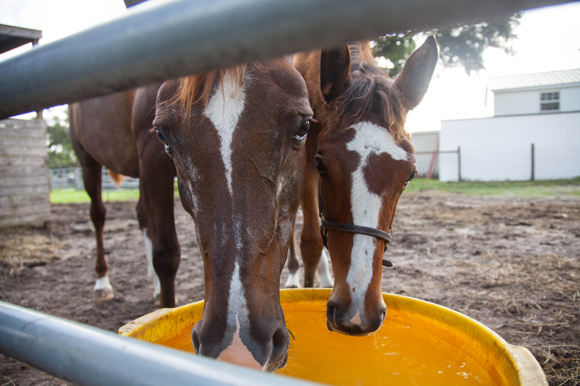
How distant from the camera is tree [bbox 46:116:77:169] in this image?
41.6 metres

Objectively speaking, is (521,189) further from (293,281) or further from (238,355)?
(238,355)

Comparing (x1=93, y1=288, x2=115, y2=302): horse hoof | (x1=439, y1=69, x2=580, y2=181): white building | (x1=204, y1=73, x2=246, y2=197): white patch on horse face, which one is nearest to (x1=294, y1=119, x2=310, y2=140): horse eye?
(x1=204, y1=73, x2=246, y2=197): white patch on horse face

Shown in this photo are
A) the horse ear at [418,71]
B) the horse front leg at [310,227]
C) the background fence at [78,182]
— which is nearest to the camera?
the horse ear at [418,71]

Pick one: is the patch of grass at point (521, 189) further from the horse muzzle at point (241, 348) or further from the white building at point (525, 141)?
the horse muzzle at point (241, 348)

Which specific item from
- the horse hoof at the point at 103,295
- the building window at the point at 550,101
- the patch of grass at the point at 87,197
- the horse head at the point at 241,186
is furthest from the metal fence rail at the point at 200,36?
the building window at the point at 550,101

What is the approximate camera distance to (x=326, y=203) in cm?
204

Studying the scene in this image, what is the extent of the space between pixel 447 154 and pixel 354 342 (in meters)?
20.2

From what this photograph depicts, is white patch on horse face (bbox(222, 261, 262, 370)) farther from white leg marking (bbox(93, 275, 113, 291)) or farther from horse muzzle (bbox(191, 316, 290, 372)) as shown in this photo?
white leg marking (bbox(93, 275, 113, 291))

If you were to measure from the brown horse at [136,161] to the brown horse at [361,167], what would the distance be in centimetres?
108

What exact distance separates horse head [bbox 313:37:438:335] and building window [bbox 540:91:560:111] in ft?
82.3

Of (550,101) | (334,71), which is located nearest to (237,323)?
(334,71)

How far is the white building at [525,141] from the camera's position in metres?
18.5

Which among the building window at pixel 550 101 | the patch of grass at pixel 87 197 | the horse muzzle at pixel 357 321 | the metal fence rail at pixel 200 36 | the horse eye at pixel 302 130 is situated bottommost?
the patch of grass at pixel 87 197

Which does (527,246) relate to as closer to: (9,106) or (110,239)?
(9,106)
